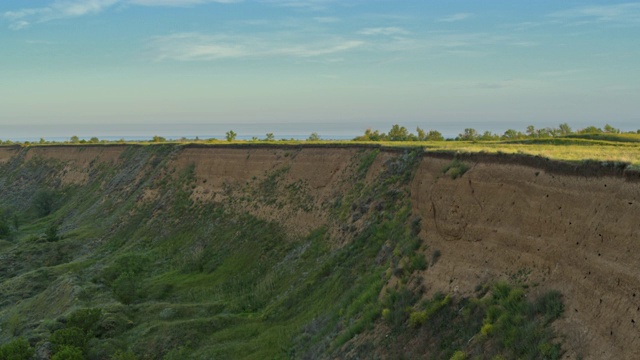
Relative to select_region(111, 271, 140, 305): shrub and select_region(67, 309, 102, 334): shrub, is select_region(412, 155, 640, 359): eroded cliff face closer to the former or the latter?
select_region(67, 309, 102, 334): shrub

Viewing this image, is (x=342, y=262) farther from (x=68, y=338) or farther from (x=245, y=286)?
(x=68, y=338)

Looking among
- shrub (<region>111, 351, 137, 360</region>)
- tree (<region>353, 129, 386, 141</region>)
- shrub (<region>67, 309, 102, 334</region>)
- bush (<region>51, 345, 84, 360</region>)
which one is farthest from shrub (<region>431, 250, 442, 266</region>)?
tree (<region>353, 129, 386, 141</region>)

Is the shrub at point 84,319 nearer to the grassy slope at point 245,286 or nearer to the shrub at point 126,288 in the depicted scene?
the grassy slope at point 245,286

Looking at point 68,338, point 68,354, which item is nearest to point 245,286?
point 68,338

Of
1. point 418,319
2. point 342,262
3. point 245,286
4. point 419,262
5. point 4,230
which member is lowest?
point 4,230

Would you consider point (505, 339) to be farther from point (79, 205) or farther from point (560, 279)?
point (79, 205)

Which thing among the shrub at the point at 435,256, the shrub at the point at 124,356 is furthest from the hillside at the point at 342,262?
the shrub at the point at 124,356
